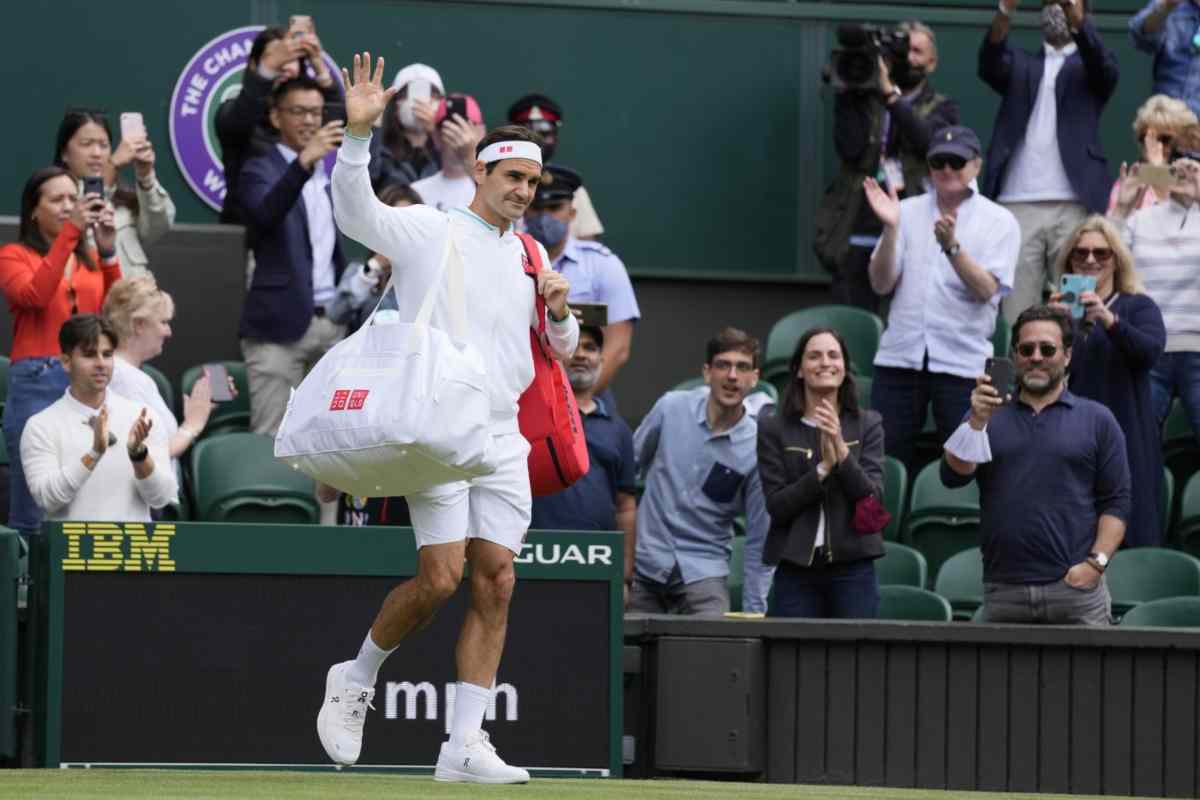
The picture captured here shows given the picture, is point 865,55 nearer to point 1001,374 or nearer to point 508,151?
point 1001,374

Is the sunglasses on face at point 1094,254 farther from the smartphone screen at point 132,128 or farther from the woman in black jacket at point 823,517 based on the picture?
the smartphone screen at point 132,128

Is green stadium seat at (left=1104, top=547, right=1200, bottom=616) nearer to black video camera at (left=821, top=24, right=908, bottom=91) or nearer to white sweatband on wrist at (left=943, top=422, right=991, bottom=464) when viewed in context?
white sweatband on wrist at (left=943, top=422, right=991, bottom=464)

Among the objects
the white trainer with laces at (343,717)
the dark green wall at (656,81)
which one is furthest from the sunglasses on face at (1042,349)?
the dark green wall at (656,81)

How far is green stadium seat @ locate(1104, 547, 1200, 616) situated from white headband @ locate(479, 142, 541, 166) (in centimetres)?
393

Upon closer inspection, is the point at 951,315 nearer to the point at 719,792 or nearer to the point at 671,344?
the point at 671,344

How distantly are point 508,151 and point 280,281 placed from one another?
401 cm

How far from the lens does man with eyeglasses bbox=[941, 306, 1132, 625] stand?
871 cm

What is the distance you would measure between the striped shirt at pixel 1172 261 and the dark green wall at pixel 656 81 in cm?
258

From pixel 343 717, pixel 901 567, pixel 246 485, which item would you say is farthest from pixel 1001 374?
pixel 246 485

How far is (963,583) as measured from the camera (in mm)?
9969

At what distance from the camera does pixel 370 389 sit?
6566mm

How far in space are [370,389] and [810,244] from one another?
7.37 metres

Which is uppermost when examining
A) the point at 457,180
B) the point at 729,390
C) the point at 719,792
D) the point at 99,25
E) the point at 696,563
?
the point at 99,25

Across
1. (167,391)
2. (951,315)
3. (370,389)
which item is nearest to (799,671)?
(370,389)
